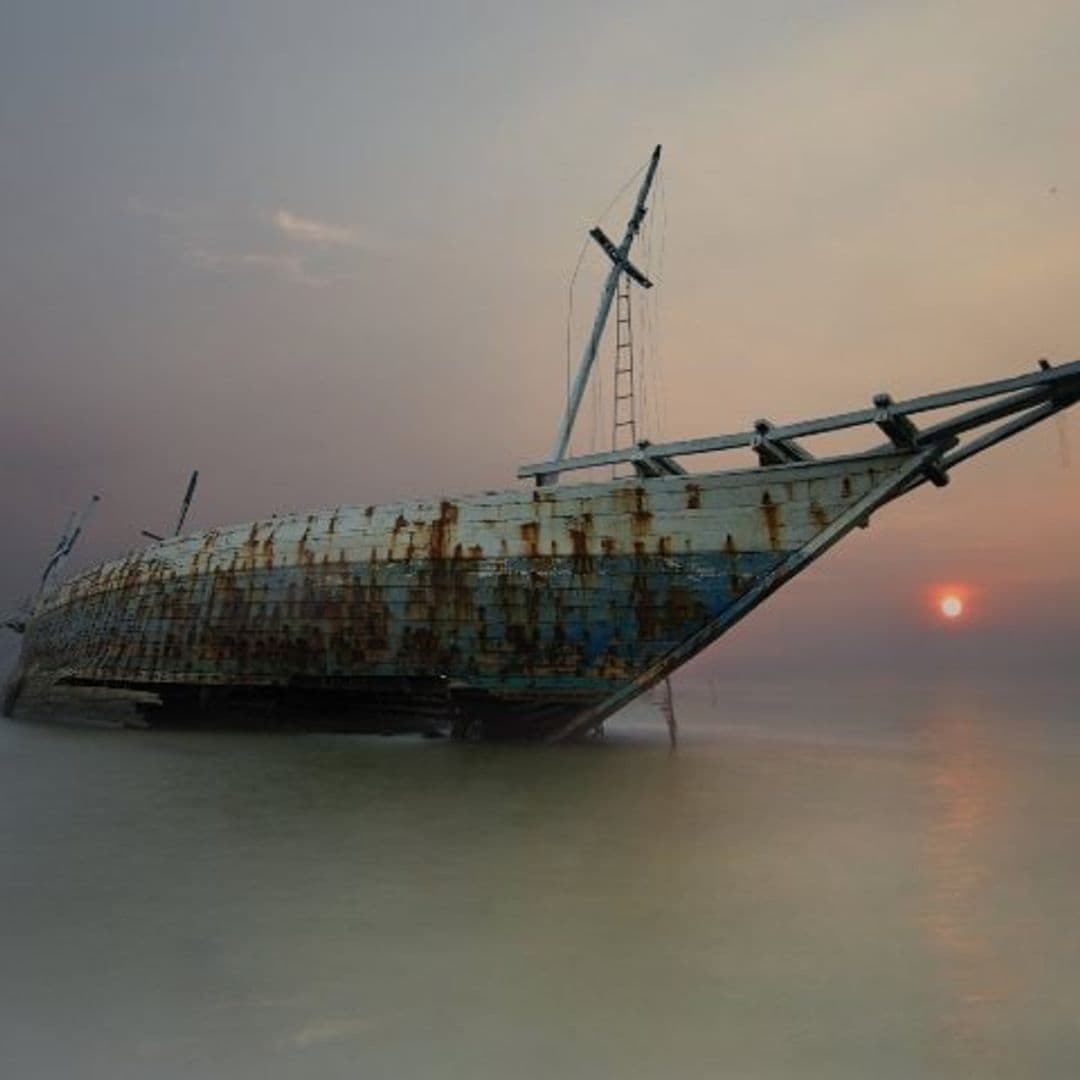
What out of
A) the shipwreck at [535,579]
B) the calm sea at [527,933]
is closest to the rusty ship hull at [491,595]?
the shipwreck at [535,579]

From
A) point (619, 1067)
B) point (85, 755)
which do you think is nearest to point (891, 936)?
point (619, 1067)

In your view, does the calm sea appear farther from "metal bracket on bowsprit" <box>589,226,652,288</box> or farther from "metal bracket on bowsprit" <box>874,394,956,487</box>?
"metal bracket on bowsprit" <box>589,226,652,288</box>

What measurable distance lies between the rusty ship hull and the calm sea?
3.90m

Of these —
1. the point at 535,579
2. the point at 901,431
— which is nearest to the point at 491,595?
the point at 535,579

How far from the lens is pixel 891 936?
17.5 ft

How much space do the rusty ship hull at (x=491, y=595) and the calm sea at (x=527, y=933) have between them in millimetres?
3895

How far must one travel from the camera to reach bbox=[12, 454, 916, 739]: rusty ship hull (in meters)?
14.4

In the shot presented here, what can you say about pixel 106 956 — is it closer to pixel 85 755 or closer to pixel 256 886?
pixel 256 886

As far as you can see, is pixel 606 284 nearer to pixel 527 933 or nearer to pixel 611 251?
pixel 611 251

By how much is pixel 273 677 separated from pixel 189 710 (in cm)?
355

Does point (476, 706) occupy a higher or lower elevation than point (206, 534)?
lower

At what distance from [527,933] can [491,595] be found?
10.3m

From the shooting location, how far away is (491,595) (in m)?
15.4

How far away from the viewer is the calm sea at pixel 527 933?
3.71 meters
